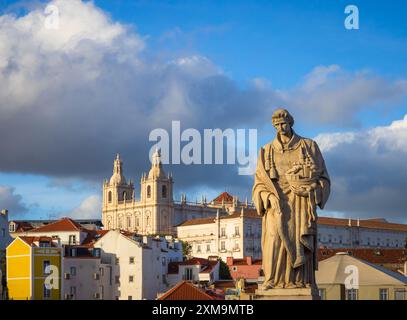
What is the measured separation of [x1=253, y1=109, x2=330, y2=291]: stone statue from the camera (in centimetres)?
1190

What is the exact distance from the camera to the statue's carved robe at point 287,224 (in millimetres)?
11898

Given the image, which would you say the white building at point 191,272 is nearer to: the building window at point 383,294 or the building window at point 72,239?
the building window at point 72,239

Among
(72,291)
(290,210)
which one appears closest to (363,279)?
(290,210)

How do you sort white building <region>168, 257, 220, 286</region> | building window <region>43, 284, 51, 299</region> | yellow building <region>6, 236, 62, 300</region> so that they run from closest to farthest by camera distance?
yellow building <region>6, 236, 62, 300</region>, building window <region>43, 284, 51, 299</region>, white building <region>168, 257, 220, 286</region>

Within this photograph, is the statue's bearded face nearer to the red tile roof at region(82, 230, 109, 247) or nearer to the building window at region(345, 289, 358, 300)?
the building window at region(345, 289, 358, 300)

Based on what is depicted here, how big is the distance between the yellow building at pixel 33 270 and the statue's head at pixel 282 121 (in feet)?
272

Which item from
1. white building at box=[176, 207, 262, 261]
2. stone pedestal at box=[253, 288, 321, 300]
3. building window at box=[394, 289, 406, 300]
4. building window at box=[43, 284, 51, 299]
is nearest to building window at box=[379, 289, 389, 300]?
building window at box=[394, 289, 406, 300]

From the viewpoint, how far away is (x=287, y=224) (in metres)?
11.9

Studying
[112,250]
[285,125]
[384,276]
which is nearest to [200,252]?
[112,250]

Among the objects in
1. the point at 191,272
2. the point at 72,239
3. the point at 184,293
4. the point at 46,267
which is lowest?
the point at 184,293

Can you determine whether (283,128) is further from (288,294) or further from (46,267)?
(46,267)

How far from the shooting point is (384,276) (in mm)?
41656

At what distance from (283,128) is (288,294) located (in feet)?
6.54
